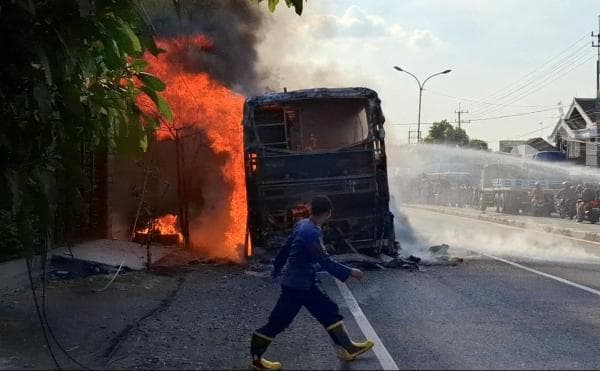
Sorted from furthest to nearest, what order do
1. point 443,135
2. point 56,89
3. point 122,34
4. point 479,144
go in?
1. point 479,144
2. point 443,135
3. point 56,89
4. point 122,34

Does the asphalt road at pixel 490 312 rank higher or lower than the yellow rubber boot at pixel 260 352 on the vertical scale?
lower

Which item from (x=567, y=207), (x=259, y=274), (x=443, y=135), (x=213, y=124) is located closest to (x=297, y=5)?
(x=259, y=274)

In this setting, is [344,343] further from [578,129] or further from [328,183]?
[578,129]

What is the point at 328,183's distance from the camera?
1148cm

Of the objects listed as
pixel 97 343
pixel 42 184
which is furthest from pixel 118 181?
pixel 42 184

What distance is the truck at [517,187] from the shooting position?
102ft

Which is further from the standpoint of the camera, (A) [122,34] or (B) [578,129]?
(B) [578,129]

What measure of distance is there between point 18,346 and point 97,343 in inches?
26.9

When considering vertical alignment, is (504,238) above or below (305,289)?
below

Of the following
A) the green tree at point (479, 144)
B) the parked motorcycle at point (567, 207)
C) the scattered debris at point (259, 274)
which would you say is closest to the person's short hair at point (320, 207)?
the scattered debris at point (259, 274)

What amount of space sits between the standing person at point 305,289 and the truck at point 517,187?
27046mm

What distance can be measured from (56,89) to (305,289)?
2.40 meters

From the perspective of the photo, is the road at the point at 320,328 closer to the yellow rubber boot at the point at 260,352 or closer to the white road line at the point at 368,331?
the white road line at the point at 368,331

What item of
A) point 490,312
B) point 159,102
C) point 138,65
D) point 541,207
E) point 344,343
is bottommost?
point 541,207
